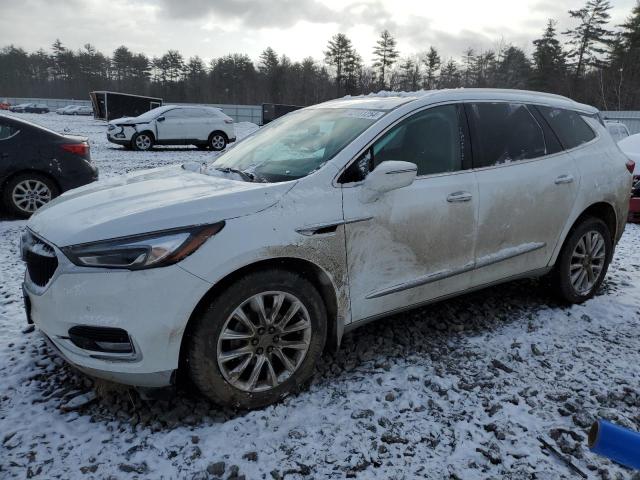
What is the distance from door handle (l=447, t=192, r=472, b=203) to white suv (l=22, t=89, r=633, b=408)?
0.05ft

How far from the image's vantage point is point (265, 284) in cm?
242

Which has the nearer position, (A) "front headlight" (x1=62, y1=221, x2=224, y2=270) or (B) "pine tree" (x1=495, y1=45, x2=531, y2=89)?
(A) "front headlight" (x1=62, y1=221, x2=224, y2=270)

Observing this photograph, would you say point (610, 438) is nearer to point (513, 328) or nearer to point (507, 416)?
point (507, 416)

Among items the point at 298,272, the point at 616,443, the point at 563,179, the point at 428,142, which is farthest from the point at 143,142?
the point at 616,443

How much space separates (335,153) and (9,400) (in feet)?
7.56

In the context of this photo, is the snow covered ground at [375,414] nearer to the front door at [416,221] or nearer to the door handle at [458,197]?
the front door at [416,221]

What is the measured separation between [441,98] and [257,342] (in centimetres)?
207

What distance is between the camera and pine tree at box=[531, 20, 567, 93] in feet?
167

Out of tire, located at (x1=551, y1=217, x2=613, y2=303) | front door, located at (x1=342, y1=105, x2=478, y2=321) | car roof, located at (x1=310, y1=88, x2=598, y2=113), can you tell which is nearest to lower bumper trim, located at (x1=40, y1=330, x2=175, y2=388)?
front door, located at (x1=342, y1=105, x2=478, y2=321)

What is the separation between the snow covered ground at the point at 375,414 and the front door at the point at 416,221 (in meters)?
0.46

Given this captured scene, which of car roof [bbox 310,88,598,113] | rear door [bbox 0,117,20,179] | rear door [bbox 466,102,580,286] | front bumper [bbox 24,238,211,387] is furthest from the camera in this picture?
rear door [bbox 0,117,20,179]

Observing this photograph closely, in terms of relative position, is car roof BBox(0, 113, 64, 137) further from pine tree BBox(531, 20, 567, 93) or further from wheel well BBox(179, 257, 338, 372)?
pine tree BBox(531, 20, 567, 93)

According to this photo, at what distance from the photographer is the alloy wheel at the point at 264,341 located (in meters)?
2.41

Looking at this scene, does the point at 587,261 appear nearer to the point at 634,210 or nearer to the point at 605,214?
the point at 605,214
